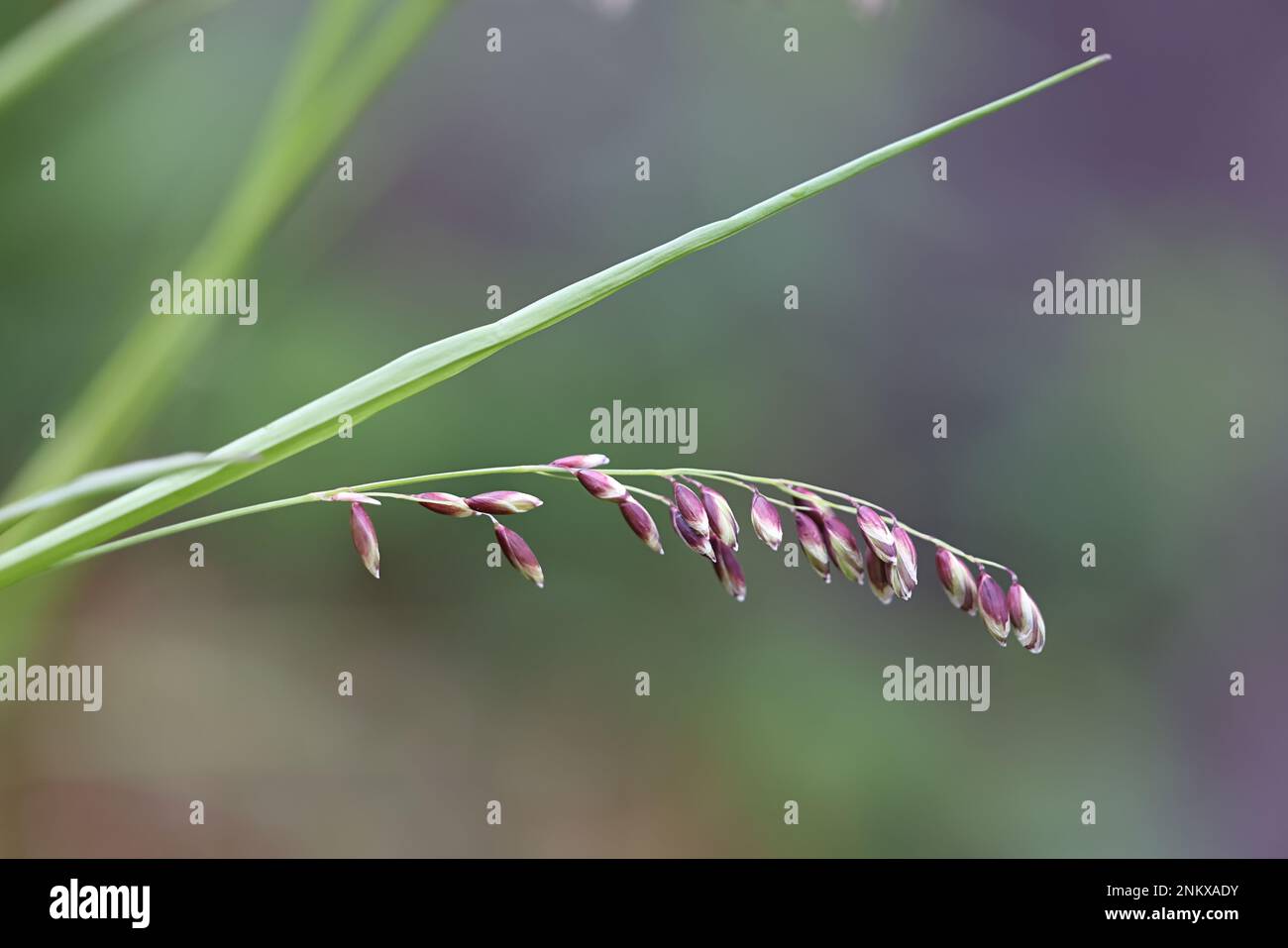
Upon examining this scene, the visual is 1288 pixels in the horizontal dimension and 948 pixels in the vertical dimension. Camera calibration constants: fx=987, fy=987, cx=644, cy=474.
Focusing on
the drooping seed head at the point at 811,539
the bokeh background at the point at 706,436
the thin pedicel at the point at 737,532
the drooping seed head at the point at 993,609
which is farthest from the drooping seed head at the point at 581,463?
the bokeh background at the point at 706,436

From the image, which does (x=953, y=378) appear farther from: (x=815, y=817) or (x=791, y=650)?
(x=815, y=817)

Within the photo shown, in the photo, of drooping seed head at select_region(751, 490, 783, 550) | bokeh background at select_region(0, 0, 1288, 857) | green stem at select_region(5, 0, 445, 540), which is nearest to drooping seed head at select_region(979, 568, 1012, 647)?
drooping seed head at select_region(751, 490, 783, 550)

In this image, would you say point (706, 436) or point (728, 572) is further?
point (706, 436)

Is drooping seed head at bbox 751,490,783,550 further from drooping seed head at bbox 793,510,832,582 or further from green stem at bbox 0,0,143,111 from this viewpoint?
green stem at bbox 0,0,143,111

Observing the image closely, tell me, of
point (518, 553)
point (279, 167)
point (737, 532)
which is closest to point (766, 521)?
point (737, 532)

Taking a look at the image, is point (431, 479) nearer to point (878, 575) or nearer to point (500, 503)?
point (500, 503)

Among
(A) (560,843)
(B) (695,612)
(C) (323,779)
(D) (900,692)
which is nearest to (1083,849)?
(D) (900,692)
